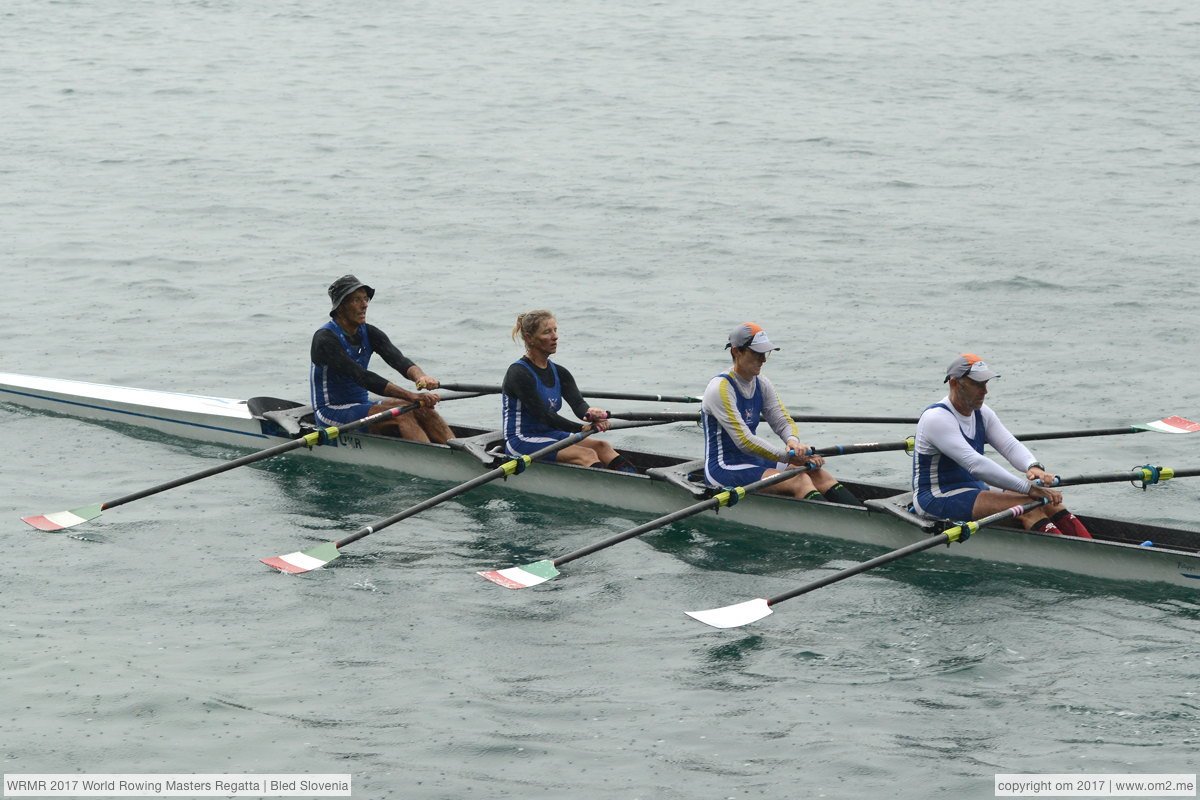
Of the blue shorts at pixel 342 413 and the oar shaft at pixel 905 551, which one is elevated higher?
the blue shorts at pixel 342 413

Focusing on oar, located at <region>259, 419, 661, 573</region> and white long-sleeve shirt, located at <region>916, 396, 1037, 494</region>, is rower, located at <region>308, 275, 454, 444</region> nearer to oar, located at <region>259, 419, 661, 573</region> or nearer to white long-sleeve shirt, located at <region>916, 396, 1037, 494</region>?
oar, located at <region>259, 419, 661, 573</region>

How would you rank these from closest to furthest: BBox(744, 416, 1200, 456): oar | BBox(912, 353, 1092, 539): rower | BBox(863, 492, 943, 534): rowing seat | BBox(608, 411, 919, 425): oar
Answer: BBox(912, 353, 1092, 539): rower < BBox(863, 492, 943, 534): rowing seat < BBox(744, 416, 1200, 456): oar < BBox(608, 411, 919, 425): oar

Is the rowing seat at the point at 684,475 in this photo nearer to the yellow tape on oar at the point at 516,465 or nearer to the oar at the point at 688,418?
the oar at the point at 688,418

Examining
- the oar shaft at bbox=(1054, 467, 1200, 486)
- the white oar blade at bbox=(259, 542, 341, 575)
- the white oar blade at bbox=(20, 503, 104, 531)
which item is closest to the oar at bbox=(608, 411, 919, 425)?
the oar shaft at bbox=(1054, 467, 1200, 486)

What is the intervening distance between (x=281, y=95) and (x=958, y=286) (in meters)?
19.0

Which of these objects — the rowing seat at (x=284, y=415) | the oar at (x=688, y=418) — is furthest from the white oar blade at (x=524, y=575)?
the rowing seat at (x=284, y=415)

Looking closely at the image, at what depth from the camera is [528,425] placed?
12.7 meters

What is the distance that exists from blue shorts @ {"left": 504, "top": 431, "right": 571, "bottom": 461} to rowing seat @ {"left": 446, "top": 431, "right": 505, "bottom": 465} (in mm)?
125

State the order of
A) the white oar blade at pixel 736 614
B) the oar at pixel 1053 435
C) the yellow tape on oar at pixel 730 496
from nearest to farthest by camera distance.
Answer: the white oar blade at pixel 736 614 < the yellow tape on oar at pixel 730 496 < the oar at pixel 1053 435

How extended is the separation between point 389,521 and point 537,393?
5.68 feet

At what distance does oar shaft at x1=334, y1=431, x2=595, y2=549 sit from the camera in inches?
453

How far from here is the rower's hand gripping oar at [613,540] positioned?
429 inches

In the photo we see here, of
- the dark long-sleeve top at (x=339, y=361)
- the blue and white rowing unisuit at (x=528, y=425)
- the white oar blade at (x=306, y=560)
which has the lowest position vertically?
the white oar blade at (x=306, y=560)

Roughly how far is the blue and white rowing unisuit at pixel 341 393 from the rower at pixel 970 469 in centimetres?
525
